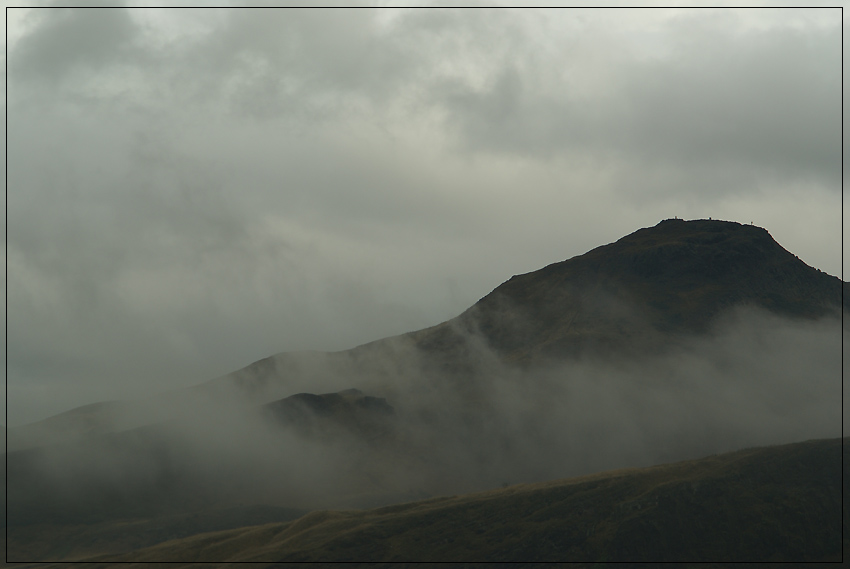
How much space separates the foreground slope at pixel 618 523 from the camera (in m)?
62.8

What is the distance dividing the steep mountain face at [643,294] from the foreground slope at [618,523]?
68.5 metres

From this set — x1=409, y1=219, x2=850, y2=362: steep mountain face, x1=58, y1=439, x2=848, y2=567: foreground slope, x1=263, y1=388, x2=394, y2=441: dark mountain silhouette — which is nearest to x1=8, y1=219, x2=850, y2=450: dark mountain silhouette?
x1=409, y1=219, x2=850, y2=362: steep mountain face

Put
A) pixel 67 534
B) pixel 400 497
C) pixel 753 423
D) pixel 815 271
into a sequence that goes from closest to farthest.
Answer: pixel 67 534, pixel 400 497, pixel 753 423, pixel 815 271

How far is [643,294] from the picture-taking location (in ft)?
509

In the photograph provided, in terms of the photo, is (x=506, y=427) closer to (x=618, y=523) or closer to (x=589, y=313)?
(x=589, y=313)

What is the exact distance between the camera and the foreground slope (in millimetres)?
62781

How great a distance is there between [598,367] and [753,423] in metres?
29.4

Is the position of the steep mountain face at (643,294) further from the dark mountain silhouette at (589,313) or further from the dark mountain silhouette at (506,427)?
A: the dark mountain silhouette at (506,427)

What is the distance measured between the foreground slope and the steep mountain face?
6850 cm

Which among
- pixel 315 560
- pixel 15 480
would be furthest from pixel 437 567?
pixel 15 480

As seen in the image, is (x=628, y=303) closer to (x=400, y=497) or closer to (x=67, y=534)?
(x=400, y=497)

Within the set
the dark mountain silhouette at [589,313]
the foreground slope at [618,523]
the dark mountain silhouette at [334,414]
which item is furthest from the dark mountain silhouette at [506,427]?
the dark mountain silhouette at [589,313]

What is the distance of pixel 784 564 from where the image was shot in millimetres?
61125

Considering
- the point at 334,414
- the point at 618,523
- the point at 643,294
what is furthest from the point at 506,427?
the point at 618,523
